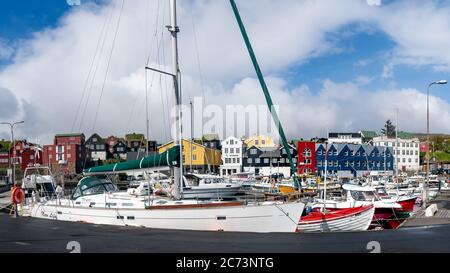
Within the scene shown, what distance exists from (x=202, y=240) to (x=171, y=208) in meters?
4.30

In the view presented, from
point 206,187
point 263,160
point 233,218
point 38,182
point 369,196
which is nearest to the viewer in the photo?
point 233,218

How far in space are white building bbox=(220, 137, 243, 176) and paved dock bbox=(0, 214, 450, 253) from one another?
89440 millimetres

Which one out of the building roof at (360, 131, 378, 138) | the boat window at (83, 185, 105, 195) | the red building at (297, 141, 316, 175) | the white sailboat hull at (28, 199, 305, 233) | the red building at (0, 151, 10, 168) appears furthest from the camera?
the building roof at (360, 131, 378, 138)

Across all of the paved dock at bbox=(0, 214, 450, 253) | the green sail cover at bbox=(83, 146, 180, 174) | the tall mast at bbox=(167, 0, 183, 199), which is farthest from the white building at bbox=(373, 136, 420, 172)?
the green sail cover at bbox=(83, 146, 180, 174)

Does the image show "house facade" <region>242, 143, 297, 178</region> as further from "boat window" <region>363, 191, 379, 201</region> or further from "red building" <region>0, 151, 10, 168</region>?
"red building" <region>0, 151, 10, 168</region>

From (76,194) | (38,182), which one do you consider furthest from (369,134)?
(76,194)

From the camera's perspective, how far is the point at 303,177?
2965 inches

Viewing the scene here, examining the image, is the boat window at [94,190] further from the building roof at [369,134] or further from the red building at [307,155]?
the building roof at [369,134]

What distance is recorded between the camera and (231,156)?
111m

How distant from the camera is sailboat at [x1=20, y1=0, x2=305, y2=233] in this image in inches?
784

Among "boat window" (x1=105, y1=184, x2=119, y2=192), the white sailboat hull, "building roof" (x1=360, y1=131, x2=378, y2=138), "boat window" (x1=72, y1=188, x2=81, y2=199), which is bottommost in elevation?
the white sailboat hull

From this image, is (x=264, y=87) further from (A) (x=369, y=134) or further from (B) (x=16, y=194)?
(A) (x=369, y=134)
